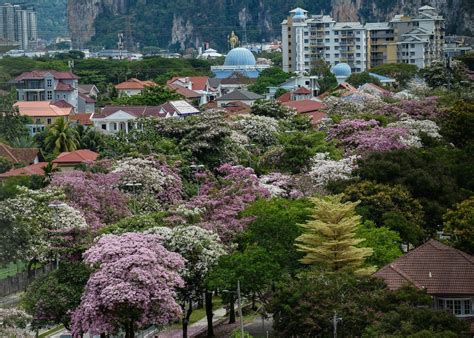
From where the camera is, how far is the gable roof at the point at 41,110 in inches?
3962

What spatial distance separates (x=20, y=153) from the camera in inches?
3024

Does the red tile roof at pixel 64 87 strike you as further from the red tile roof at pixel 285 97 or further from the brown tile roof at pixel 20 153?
the brown tile roof at pixel 20 153

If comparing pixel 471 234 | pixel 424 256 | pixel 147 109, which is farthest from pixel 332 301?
pixel 147 109

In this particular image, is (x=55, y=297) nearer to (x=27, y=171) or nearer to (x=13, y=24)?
(x=27, y=171)

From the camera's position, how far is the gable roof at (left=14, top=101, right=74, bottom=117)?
100625 mm

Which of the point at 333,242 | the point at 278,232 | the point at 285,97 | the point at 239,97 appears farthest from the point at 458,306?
the point at 285,97

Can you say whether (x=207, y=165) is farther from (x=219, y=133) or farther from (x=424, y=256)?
(x=424, y=256)

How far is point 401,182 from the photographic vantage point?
5091 cm

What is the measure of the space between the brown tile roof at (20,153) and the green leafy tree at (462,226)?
1295 inches

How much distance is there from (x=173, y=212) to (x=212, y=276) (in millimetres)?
5532

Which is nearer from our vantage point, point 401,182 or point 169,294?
point 169,294

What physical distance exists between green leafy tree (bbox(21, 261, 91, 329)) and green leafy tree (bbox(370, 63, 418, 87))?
8996 cm

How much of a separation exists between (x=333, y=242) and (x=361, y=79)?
85811 millimetres

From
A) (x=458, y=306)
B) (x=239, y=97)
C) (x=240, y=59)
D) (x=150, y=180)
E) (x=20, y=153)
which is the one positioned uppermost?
(x=240, y=59)
